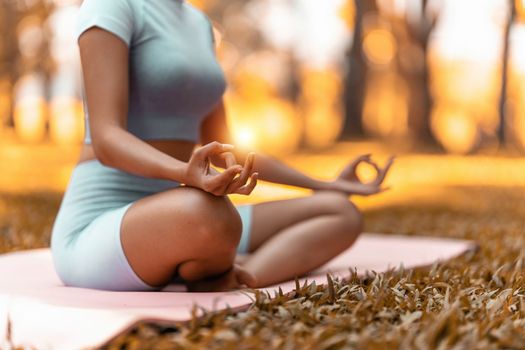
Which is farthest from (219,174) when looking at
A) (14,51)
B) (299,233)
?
(14,51)

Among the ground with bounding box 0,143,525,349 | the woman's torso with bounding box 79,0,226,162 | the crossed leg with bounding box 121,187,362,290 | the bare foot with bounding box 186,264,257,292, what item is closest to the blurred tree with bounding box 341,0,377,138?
the ground with bounding box 0,143,525,349

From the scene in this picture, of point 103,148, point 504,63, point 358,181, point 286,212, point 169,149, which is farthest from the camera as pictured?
point 504,63

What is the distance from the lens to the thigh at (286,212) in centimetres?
290

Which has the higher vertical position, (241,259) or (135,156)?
(135,156)

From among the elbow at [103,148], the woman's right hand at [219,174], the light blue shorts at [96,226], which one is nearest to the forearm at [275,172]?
the light blue shorts at [96,226]

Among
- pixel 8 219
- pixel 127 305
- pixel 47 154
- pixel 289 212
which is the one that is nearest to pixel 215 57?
pixel 289 212

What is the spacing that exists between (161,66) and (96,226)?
0.55 metres

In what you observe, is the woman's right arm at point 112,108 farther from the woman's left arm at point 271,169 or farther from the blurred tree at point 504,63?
the blurred tree at point 504,63

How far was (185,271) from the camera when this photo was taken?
2.30 m

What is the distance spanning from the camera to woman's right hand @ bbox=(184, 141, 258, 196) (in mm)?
1953

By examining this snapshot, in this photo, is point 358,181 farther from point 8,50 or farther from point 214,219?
point 8,50

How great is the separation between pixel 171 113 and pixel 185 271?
0.56 metres

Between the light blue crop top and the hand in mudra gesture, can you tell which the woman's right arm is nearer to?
the light blue crop top

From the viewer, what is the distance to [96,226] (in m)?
2.35
